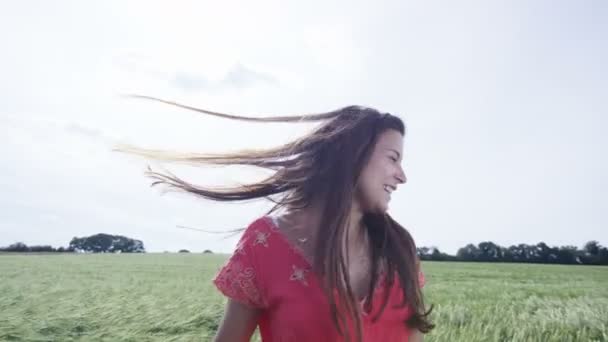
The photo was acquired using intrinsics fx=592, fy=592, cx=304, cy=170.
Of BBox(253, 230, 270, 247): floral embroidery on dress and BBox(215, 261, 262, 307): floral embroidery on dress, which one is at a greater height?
BBox(253, 230, 270, 247): floral embroidery on dress

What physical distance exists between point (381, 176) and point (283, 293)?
483mm

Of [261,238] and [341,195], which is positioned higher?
[341,195]

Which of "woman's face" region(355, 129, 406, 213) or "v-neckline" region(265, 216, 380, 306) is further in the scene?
"woman's face" region(355, 129, 406, 213)

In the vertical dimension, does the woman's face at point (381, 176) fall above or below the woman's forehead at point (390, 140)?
below

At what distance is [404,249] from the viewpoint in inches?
78.4

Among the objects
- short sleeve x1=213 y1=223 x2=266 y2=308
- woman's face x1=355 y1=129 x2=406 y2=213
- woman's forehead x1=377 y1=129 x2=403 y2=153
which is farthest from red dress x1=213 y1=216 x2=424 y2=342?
woman's forehead x1=377 y1=129 x2=403 y2=153

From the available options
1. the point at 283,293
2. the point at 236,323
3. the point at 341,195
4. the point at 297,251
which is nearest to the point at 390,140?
the point at 341,195

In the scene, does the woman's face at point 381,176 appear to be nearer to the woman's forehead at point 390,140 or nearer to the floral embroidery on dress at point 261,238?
the woman's forehead at point 390,140

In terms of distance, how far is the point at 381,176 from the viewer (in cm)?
189

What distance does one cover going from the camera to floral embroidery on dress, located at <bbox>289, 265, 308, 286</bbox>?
1.77m

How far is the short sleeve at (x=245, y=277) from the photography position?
5.90 ft

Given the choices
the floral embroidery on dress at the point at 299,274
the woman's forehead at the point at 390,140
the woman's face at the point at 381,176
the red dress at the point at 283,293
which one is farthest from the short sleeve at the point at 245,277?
the woman's forehead at the point at 390,140

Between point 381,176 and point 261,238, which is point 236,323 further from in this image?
point 381,176

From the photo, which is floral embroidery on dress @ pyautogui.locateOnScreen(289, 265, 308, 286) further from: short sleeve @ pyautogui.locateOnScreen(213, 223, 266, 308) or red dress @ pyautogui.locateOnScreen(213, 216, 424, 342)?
short sleeve @ pyautogui.locateOnScreen(213, 223, 266, 308)
